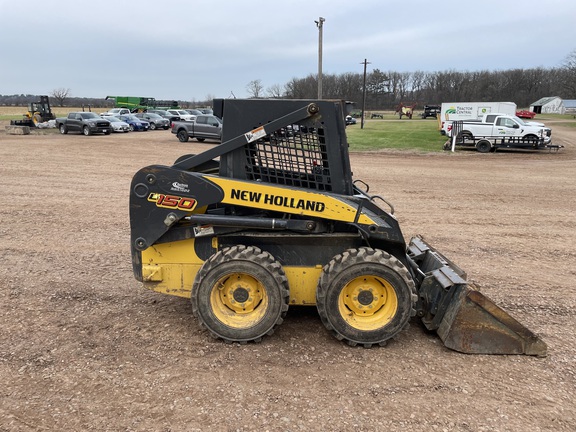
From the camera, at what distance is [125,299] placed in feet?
15.8

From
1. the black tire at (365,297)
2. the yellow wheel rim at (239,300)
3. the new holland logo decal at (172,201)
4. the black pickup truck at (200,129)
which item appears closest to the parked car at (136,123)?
the black pickup truck at (200,129)

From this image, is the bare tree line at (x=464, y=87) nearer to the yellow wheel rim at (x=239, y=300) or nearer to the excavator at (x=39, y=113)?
the excavator at (x=39, y=113)

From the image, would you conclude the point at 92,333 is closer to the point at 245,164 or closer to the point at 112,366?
the point at 112,366

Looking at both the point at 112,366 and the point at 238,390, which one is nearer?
the point at 238,390

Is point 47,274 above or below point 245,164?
below

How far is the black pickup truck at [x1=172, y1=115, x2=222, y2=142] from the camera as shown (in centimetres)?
2484

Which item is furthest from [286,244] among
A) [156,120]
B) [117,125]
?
[156,120]

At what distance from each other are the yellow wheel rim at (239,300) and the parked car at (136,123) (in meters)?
35.3

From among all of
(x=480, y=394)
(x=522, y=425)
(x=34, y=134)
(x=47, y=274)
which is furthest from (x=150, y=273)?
(x=34, y=134)

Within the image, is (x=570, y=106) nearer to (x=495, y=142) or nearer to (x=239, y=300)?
(x=495, y=142)

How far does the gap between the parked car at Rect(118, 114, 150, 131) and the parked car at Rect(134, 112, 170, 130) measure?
1398 millimetres

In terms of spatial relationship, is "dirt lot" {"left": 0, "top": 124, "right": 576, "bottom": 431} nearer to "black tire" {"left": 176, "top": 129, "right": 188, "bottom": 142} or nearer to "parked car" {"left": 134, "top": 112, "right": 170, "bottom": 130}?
"black tire" {"left": 176, "top": 129, "right": 188, "bottom": 142}

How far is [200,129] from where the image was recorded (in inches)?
1003

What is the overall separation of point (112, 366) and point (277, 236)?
67.4 inches
